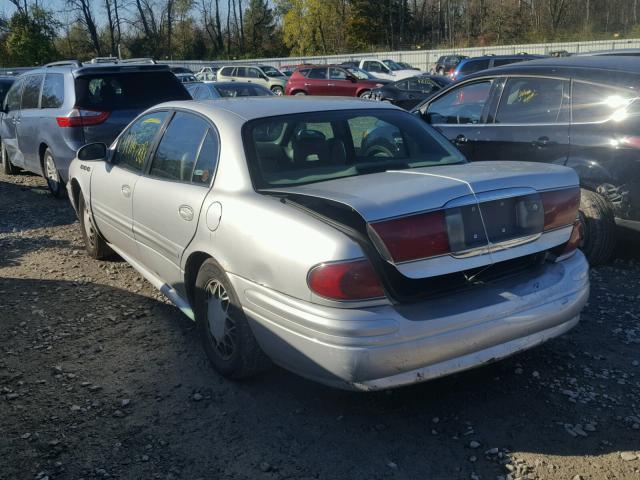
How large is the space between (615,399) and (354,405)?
138 centimetres

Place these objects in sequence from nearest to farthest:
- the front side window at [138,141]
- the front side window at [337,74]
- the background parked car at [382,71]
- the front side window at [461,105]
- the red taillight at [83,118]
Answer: the front side window at [138,141], the front side window at [461,105], the red taillight at [83,118], the front side window at [337,74], the background parked car at [382,71]

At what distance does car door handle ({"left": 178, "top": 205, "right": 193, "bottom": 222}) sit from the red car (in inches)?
871

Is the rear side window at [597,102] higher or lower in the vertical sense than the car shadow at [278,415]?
higher

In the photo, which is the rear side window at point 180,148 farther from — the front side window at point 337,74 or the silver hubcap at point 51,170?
the front side window at point 337,74

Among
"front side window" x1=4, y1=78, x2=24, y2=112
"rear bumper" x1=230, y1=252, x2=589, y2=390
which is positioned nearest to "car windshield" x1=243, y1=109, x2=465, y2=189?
"rear bumper" x1=230, y1=252, x2=589, y2=390

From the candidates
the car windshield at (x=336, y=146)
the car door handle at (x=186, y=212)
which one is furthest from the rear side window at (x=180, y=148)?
Result: the car windshield at (x=336, y=146)

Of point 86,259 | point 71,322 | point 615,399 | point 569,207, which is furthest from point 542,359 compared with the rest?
point 86,259

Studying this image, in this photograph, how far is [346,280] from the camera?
277 cm

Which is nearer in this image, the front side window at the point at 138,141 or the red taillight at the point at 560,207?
the red taillight at the point at 560,207

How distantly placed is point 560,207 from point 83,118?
6623 mm

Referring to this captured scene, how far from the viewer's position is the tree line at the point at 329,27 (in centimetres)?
5569

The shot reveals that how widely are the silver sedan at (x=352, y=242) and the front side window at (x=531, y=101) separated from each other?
6.25 ft

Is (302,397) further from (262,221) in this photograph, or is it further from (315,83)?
(315,83)

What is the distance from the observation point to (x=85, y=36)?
63531 mm
